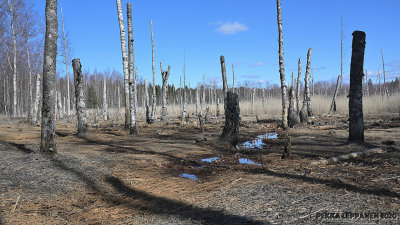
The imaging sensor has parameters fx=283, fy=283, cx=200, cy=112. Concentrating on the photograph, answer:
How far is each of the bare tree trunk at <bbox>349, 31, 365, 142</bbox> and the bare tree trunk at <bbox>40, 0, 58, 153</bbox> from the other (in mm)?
7004

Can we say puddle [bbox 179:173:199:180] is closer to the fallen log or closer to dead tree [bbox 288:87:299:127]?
the fallen log

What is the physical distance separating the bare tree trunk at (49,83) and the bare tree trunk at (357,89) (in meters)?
7.00

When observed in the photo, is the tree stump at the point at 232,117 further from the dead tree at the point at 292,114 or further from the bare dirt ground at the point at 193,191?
the dead tree at the point at 292,114

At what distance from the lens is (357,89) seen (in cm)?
708

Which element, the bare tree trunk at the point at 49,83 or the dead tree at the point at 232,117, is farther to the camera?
the dead tree at the point at 232,117

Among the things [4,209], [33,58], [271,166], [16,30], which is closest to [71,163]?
[4,209]

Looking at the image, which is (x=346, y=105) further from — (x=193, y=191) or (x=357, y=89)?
(x=193, y=191)

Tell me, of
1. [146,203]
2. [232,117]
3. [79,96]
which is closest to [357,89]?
[232,117]

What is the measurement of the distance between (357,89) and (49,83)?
7196 mm

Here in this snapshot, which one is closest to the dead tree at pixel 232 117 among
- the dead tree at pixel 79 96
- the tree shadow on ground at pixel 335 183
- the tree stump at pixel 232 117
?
the tree stump at pixel 232 117

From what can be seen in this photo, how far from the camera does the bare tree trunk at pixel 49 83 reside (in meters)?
5.86

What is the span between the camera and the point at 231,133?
9.19 meters

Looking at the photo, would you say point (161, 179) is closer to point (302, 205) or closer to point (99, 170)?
point (99, 170)

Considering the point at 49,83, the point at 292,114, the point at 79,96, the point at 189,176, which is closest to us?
the point at 189,176
